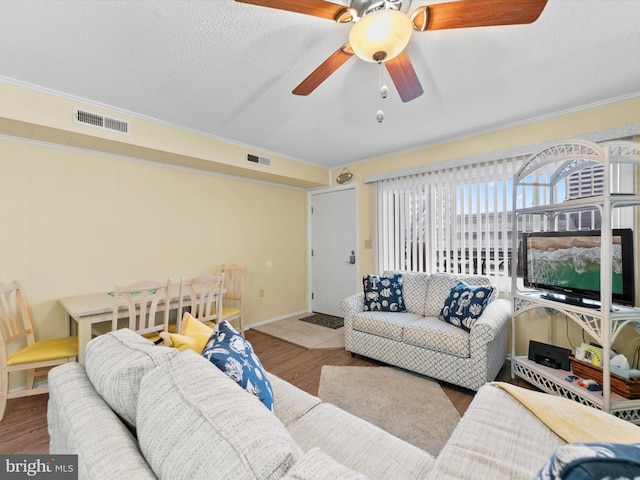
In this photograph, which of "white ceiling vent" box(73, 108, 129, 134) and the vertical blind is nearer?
"white ceiling vent" box(73, 108, 129, 134)

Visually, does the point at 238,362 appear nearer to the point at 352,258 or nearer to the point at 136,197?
the point at 136,197

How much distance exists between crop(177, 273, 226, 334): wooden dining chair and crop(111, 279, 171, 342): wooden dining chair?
6.7 inches

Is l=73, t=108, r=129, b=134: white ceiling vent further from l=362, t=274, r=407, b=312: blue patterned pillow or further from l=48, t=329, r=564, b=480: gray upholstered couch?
l=362, t=274, r=407, b=312: blue patterned pillow

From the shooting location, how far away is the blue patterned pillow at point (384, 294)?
3168 millimetres

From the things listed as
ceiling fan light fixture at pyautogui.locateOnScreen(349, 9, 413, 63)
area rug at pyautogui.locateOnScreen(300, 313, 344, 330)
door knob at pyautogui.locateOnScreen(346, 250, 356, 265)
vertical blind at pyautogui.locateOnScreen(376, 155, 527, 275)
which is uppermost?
ceiling fan light fixture at pyautogui.locateOnScreen(349, 9, 413, 63)

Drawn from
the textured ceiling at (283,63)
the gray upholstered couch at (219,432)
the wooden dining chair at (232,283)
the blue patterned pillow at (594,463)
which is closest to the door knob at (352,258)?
the wooden dining chair at (232,283)

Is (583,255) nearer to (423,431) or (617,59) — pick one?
(617,59)

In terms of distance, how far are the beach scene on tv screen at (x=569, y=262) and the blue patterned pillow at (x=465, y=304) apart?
0.43m

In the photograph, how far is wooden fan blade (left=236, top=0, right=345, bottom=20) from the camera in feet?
3.83

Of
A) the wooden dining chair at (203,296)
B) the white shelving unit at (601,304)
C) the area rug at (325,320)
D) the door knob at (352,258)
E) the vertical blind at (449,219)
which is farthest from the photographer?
the door knob at (352,258)

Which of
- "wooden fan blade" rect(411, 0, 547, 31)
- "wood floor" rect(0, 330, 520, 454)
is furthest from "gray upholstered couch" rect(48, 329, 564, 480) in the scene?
"wooden fan blade" rect(411, 0, 547, 31)

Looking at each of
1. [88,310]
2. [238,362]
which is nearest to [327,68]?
[238,362]

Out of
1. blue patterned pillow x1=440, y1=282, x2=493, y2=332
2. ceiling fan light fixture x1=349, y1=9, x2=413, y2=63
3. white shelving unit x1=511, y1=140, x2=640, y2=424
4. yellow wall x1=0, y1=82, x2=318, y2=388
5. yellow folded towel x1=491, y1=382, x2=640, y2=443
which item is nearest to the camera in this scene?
yellow folded towel x1=491, y1=382, x2=640, y2=443

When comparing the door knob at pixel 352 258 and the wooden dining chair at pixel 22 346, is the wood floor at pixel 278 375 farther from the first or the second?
the door knob at pixel 352 258
